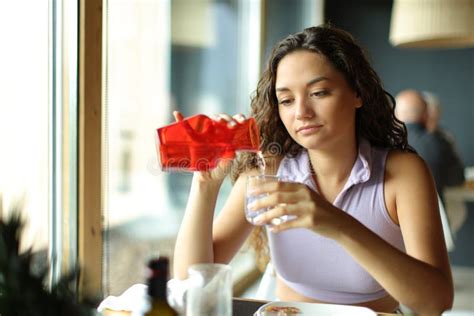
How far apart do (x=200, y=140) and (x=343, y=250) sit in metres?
0.54

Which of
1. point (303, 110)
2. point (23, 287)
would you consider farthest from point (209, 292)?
point (303, 110)

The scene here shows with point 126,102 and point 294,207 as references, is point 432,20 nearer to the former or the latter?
point 126,102

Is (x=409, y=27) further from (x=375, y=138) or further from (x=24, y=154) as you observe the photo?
(x=24, y=154)

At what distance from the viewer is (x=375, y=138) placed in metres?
1.49

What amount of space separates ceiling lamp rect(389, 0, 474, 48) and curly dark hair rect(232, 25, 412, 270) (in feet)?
5.24

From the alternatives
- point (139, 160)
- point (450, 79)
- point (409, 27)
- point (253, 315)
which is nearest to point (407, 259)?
point (253, 315)

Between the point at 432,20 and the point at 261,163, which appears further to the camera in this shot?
the point at 432,20

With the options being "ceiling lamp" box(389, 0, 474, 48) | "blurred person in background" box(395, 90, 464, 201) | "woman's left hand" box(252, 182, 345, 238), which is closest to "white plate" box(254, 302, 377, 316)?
"woman's left hand" box(252, 182, 345, 238)

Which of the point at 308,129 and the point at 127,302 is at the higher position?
the point at 308,129

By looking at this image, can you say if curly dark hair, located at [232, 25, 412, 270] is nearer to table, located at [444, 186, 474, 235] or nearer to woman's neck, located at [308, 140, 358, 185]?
woman's neck, located at [308, 140, 358, 185]

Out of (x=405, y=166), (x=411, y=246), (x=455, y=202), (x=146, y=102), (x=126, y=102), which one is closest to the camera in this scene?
(x=411, y=246)

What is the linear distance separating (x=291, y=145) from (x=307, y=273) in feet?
1.12

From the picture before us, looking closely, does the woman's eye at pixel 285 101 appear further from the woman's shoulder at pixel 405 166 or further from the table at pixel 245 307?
the table at pixel 245 307

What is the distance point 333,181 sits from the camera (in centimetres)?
145
